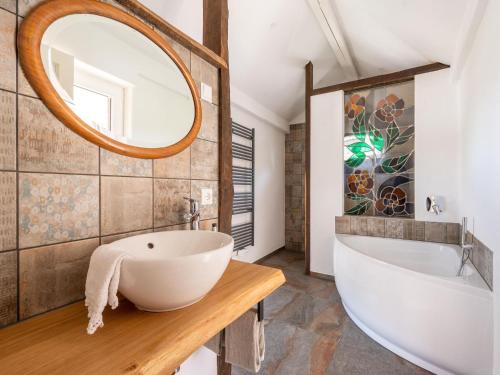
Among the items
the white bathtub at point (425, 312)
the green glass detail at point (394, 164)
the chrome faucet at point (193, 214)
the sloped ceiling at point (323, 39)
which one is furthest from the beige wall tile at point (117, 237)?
the green glass detail at point (394, 164)

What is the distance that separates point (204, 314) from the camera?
0.66 m

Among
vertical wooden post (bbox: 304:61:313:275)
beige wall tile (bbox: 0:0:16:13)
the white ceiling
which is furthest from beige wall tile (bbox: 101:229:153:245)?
vertical wooden post (bbox: 304:61:313:275)

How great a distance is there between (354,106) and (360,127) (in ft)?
0.93

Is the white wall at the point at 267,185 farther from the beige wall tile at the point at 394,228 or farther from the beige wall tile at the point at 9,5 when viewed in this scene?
the beige wall tile at the point at 9,5

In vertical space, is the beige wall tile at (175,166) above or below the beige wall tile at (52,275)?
above

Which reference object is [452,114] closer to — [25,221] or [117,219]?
[117,219]

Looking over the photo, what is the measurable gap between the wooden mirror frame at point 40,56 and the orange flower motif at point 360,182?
8.39ft

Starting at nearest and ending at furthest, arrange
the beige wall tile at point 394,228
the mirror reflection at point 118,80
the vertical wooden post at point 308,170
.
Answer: the mirror reflection at point 118,80 → the beige wall tile at point 394,228 → the vertical wooden post at point 308,170

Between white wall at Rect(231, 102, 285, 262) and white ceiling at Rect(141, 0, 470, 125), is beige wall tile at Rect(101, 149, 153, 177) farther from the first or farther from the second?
white wall at Rect(231, 102, 285, 262)

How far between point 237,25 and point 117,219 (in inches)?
85.9

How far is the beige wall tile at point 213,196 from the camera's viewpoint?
3.98 ft

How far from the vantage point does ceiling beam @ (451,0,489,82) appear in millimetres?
1442

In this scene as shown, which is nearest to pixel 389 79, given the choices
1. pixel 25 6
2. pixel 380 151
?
pixel 380 151

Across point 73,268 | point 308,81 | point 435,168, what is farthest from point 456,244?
point 73,268
